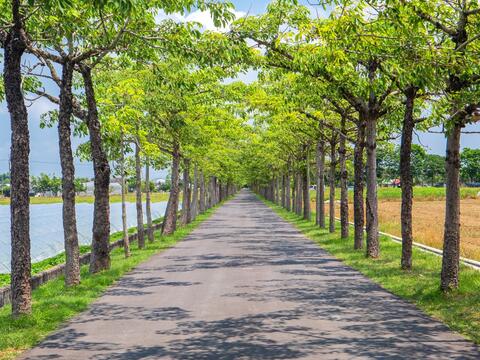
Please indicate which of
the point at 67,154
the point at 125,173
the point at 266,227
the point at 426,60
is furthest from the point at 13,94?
the point at 266,227

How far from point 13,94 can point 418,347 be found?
26.6ft

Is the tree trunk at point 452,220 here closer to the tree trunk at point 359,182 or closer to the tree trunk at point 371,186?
the tree trunk at point 371,186

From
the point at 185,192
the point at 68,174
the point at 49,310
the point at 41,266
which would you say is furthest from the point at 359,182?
the point at 185,192

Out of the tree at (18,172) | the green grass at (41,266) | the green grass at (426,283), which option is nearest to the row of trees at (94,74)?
the tree at (18,172)

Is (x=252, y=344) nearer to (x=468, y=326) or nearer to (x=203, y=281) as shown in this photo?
(x=468, y=326)

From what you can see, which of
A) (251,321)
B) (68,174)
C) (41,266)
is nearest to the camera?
(251,321)

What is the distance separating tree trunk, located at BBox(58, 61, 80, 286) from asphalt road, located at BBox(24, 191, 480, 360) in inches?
54.0

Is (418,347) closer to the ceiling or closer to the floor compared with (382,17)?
closer to the floor

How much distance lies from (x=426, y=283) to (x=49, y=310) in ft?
27.6

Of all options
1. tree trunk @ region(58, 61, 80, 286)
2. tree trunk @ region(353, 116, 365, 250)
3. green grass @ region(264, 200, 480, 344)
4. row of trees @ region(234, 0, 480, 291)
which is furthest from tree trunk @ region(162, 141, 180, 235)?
tree trunk @ region(58, 61, 80, 286)

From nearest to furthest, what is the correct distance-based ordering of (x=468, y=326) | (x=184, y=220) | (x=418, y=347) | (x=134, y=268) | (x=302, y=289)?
(x=418, y=347) < (x=468, y=326) < (x=302, y=289) < (x=134, y=268) < (x=184, y=220)

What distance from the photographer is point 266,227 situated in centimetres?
3712

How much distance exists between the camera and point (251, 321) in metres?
10.5

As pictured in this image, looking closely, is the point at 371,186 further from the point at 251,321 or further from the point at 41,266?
the point at 41,266
